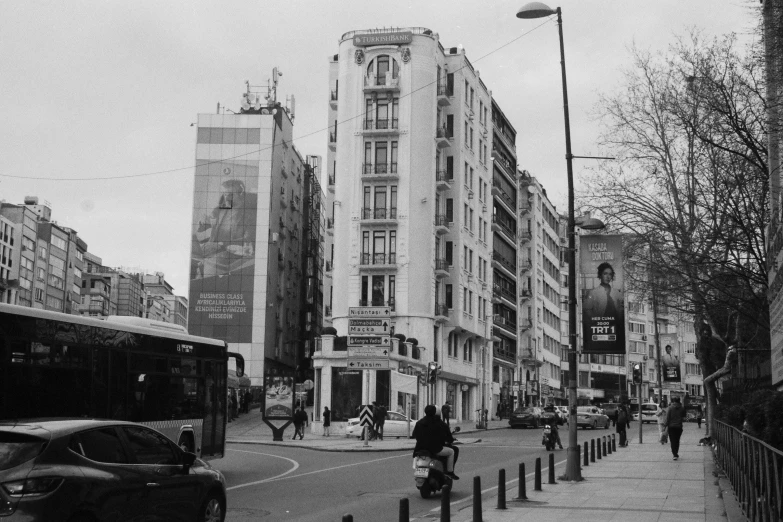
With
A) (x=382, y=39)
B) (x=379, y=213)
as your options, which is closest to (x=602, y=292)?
(x=379, y=213)

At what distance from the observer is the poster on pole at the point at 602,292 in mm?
20609

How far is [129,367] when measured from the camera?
17.8 metres

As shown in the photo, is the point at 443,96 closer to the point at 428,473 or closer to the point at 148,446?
the point at 428,473

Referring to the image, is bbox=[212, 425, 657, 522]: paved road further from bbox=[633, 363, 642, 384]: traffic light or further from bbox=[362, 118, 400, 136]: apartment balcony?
bbox=[362, 118, 400, 136]: apartment balcony

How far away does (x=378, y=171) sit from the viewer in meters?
65.4

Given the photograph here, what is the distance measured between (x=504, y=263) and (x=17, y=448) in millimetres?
80274

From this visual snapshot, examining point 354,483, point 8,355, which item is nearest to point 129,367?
point 8,355

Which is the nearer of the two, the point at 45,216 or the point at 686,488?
the point at 686,488

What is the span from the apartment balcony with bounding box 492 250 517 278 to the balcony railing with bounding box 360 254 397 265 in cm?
1909

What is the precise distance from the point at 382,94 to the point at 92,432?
58.1 m

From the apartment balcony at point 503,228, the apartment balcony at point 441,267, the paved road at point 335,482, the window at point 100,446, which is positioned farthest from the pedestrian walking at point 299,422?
the apartment balcony at point 503,228

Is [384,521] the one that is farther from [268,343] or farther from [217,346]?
[268,343]

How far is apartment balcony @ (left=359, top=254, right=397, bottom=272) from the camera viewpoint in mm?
64812

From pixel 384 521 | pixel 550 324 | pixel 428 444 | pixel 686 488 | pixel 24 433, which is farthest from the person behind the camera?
pixel 550 324
